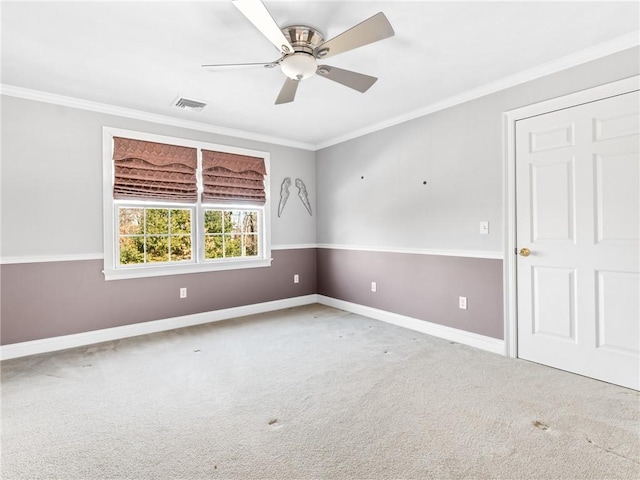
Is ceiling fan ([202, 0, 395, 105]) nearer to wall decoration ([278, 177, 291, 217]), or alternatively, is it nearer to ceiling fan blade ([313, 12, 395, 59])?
ceiling fan blade ([313, 12, 395, 59])

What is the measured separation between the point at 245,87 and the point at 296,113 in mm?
822

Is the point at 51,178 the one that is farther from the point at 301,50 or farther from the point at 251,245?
the point at 301,50

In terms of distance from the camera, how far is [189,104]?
3484 mm

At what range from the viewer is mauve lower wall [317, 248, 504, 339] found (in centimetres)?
322

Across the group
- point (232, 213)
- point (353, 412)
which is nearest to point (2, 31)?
point (232, 213)

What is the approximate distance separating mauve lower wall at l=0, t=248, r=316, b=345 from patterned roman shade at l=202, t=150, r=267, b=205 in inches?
38.0

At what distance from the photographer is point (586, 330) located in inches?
103

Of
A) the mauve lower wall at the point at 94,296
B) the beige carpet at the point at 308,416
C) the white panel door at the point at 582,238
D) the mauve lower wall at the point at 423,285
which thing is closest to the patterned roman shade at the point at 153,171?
the mauve lower wall at the point at 94,296

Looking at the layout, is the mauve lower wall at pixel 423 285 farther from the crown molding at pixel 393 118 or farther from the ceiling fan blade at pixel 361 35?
the ceiling fan blade at pixel 361 35

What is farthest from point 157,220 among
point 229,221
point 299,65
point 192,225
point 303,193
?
point 299,65

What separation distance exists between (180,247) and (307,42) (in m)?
2.78

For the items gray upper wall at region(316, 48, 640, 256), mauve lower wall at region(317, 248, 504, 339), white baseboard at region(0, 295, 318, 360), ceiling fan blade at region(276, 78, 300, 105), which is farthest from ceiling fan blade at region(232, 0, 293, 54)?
white baseboard at region(0, 295, 318, 360)

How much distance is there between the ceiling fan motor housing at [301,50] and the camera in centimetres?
222

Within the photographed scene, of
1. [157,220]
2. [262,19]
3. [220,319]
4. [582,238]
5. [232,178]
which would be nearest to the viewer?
[262,19]
